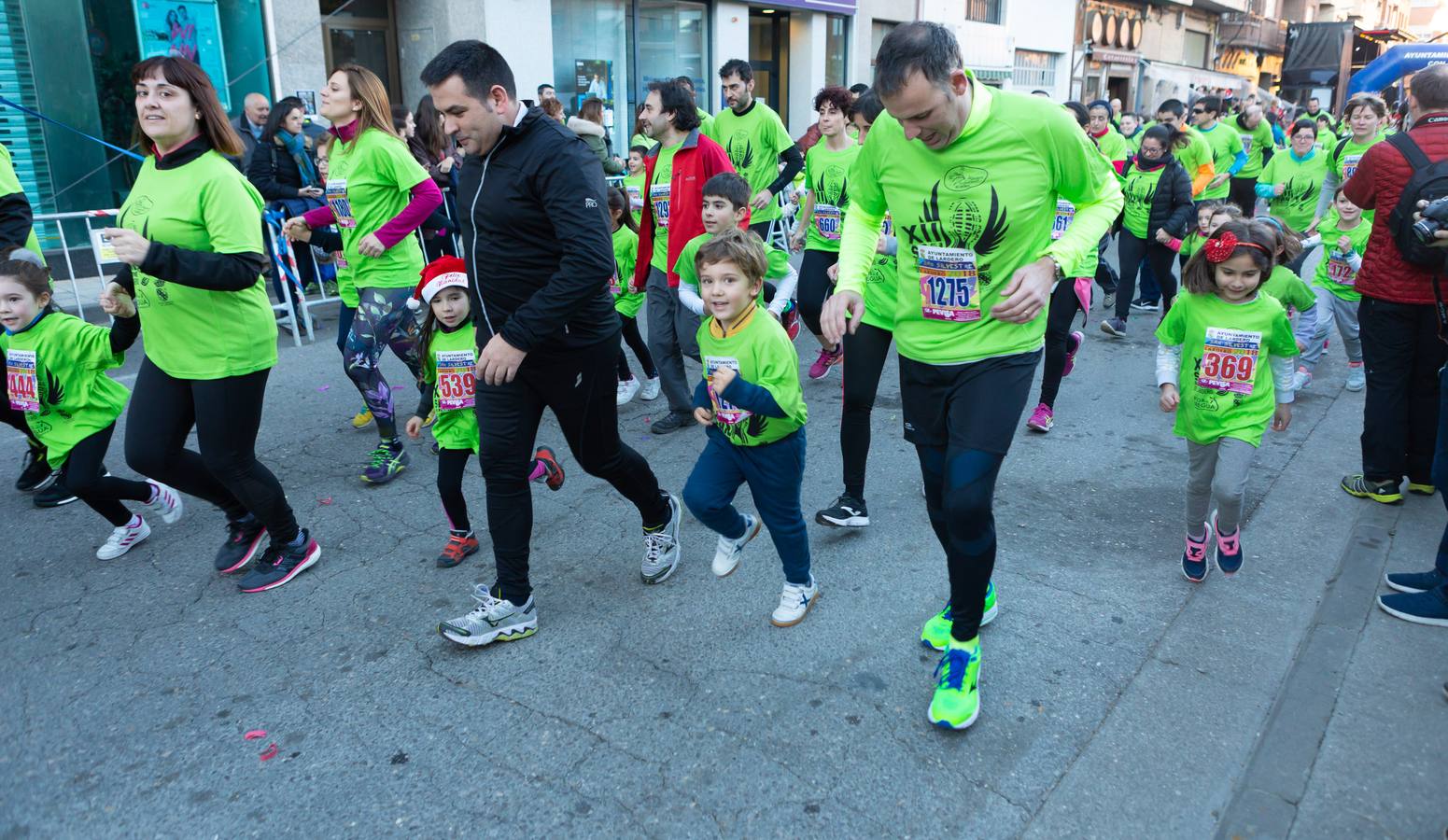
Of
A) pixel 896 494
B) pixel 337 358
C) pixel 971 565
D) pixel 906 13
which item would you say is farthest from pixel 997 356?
pixel 906 13

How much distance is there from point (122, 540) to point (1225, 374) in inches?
181

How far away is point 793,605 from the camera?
369 centimetres

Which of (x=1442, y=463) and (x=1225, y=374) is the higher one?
(x=1225, y=374)

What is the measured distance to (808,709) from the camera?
10.3 ft

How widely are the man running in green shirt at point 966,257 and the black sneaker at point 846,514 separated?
1318 millimetres

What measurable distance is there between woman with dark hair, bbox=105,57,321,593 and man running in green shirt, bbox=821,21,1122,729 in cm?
218

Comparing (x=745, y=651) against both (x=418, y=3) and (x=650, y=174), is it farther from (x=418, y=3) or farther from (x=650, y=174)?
(x=418, y=3)

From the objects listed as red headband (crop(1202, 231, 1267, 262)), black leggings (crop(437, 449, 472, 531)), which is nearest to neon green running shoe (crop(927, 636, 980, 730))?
red headband (crop(1202, 231, 1267, 262))

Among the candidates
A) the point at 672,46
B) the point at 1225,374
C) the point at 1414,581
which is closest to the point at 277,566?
the point at 1225,374

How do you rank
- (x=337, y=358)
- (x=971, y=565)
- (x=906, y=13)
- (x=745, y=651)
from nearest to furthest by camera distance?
(x=971, y=565) → (x=745, y=651) → (x=337, y=358) → (x=906, y=13)

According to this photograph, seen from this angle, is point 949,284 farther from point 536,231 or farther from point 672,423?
point 672,423

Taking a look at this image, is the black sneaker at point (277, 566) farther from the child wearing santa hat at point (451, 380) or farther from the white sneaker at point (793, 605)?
the white sneaker at point (793, 605)

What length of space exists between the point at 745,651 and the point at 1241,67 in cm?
4843

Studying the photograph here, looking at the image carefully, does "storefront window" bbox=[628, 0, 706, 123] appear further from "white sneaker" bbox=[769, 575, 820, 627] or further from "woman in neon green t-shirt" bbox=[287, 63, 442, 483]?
"white sneaker" bbox=[769, 575, 820, 627]
